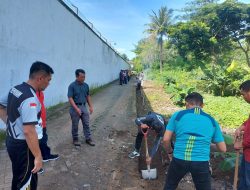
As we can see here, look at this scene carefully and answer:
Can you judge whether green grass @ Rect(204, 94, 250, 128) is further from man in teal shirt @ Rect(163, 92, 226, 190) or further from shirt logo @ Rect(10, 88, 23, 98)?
shirt logo @ Rect(10, 88, 23, 98)

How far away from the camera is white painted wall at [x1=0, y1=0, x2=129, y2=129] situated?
8.41 meters

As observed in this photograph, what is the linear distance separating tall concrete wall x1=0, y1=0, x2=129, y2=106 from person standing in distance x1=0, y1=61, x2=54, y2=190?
5239 millimetres

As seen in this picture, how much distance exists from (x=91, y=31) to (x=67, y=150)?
15.1 meters

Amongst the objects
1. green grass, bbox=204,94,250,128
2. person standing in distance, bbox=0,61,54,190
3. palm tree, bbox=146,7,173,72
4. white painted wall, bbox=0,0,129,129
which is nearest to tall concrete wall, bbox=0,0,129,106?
white painted wall, bbox=0,0,129,129

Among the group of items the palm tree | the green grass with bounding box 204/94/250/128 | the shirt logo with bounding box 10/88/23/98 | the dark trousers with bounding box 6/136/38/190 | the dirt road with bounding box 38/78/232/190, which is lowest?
the dirt road with bounding box 38/78/232/190

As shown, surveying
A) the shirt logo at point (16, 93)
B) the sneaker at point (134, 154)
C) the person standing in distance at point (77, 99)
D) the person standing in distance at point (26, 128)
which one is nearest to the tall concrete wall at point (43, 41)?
the person standing in distance at point (77, 99)

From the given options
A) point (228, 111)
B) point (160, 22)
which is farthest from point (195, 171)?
point (160, 22)

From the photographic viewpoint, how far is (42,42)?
36.8ft

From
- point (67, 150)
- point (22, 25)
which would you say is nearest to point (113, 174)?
point (67, 150)

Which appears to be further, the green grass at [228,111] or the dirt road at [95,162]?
the green grass at [228,111]

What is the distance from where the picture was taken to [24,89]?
10.2 feet

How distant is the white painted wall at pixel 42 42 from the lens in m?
8.41

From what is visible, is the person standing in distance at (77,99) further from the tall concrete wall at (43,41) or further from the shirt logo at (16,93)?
the shirt logo at (16,93)

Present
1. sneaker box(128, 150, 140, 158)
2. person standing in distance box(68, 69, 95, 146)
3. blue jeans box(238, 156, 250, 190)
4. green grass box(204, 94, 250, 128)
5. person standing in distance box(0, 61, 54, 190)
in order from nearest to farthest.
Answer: person standing in distance box(0, 61, 54, 190)
blue jeans box(238, 156, 250, 190)
sneaker box(128, 150, 140, 158)
person standing in distance box(68, 69, 95, 146)
green grass box(204, 94, 250, 128)
